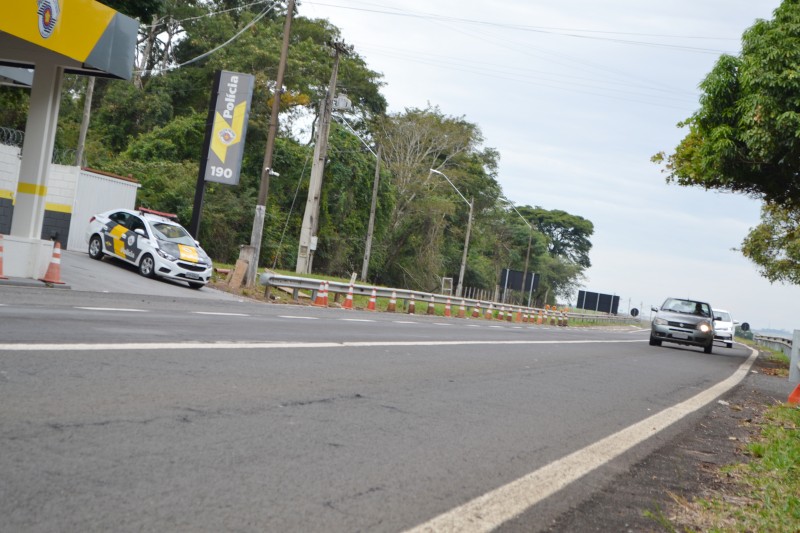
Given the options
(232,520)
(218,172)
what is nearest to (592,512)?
(232,520)

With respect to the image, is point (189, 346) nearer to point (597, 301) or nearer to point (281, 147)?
point (281, 147)

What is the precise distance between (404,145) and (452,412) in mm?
51804

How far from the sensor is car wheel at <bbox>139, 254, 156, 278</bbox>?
78.1ft

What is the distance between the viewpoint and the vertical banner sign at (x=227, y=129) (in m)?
27.7

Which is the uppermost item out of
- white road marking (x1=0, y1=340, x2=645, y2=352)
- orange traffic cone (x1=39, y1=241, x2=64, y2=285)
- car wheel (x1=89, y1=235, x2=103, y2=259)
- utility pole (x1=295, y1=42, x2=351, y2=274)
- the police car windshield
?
utility pole (x1=295, y1=42, x2=351, y2=274)

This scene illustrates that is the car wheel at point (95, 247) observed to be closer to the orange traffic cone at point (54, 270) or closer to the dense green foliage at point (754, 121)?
the orange traffic cone at point (54, 270)

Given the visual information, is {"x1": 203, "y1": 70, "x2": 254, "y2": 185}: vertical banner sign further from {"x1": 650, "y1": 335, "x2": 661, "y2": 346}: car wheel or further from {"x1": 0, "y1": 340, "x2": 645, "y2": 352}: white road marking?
{"x1": 0, "y1": 340, "x2": 645, "y2": 352}: white road marking

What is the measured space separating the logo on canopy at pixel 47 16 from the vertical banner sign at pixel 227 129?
37.2ft

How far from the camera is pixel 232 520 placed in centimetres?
368

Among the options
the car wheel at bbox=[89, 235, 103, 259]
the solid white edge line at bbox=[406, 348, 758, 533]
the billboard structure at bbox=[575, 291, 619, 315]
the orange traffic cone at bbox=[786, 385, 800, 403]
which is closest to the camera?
the solid white edge line at bbox=[406, 348, 758, 533]

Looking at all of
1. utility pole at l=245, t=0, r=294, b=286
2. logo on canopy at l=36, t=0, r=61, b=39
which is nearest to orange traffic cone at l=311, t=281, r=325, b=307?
utility pole at l=245, t=0, r=294, b=286

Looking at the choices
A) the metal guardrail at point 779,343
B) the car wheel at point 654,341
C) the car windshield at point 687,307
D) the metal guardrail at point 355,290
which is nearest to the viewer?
the metal guardrail at point 355,290

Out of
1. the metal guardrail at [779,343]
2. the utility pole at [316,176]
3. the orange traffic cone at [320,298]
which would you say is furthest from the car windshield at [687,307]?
the utility pole at [316,176]

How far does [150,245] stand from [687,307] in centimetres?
1612
